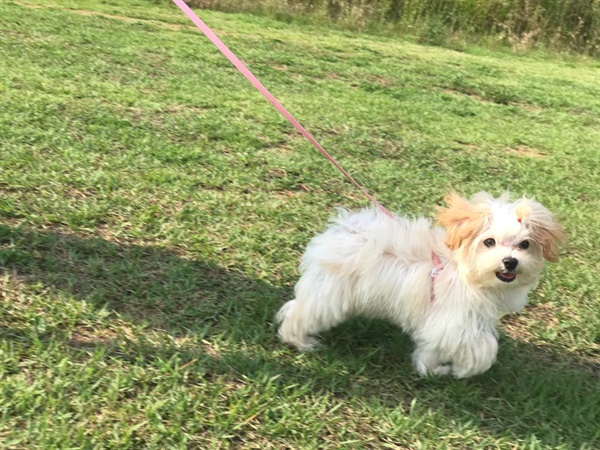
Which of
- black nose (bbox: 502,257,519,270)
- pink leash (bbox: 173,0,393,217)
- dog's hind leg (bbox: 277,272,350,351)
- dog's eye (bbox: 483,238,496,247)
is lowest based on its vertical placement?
dog's hind leg (bbox: 277,272,350,351)

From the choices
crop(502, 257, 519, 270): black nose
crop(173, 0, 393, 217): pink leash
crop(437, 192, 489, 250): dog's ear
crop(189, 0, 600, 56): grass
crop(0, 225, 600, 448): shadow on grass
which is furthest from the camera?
crop(189, 0, 600, 56): grass

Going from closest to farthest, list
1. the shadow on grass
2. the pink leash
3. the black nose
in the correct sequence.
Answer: the black nose, the shadow on grass, the pink leash

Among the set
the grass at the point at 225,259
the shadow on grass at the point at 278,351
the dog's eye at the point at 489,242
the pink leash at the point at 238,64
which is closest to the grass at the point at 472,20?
the grass at the point at 225,259

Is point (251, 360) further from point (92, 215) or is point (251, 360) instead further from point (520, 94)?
point (520, 94)

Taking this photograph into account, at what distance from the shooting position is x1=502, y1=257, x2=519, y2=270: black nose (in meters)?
2.26

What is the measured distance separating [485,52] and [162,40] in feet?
24.2

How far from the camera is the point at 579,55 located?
13.6 metres

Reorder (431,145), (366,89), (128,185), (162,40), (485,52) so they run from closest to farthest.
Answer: (128,185) < (431,145) < (366,89) < (162,40) < (485,52)

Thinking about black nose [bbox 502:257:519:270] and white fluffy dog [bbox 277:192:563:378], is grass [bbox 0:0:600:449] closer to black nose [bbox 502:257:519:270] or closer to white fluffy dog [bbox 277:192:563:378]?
white fluffy dog [bbox 277:192:563:378]

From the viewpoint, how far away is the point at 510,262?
2.26 m

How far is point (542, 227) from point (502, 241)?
0.19m

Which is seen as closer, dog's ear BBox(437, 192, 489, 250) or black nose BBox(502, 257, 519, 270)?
black nose BBox(502, 257, 519, 270)

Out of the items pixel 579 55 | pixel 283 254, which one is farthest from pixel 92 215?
pixel 579 55

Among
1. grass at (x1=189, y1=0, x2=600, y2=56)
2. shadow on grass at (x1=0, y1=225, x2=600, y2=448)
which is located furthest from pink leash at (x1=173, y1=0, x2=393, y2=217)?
grass at (x1=189, y1=0, x2=600, y2=56)
